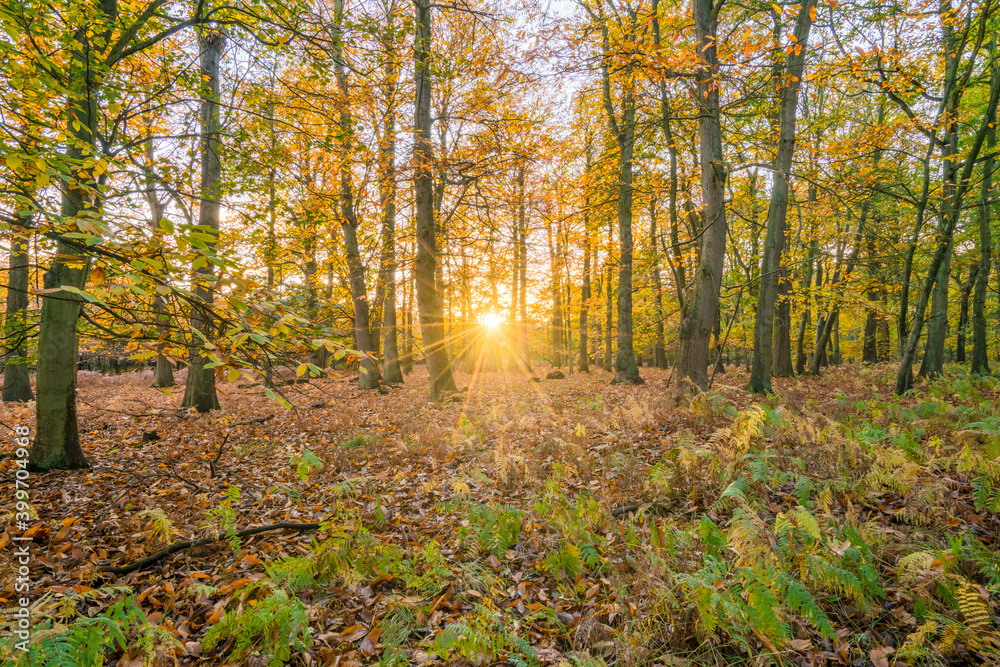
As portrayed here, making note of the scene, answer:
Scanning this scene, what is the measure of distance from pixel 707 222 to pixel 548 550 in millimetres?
6976

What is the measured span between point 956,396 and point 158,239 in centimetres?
1295

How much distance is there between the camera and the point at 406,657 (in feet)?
8.53

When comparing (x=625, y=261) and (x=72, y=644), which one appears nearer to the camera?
(x=72, y=644)

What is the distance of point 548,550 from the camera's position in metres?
3.66

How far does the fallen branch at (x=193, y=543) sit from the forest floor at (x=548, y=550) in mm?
60

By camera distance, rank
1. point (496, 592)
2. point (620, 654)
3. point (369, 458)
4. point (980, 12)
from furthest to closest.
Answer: point (980, 12) < point (369, 458) < point (496, 592) < point (620, 654)

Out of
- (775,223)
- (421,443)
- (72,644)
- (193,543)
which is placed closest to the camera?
(72,644)

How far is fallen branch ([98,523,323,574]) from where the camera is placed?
11.5 ft

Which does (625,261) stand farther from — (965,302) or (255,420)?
(965,302)

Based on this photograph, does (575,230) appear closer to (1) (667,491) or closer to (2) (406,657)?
(1) (667,491)

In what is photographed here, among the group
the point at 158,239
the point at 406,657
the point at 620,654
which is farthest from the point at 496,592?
the point at 158,239

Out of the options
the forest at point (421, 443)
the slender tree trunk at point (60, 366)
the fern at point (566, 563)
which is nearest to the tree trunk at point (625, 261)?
the forest at point (421, 443)

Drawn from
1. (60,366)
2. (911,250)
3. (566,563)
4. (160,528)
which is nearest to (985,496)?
(566,563)

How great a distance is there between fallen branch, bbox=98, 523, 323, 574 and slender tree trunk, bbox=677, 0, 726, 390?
708 centimetres
